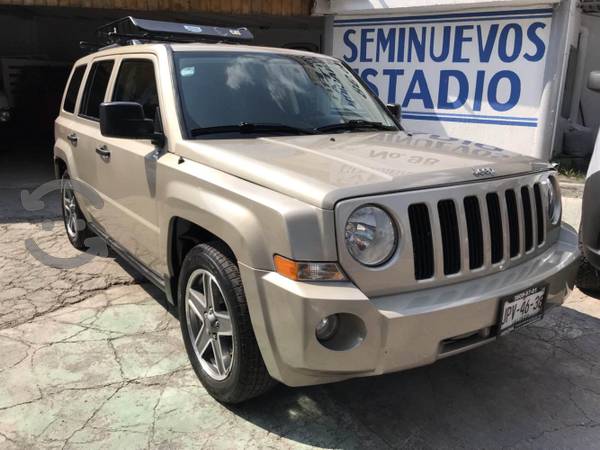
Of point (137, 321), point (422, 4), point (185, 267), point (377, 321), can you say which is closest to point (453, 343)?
point (377, 321)

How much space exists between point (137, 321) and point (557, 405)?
2.70 meters

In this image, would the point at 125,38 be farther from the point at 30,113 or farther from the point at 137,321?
the point at 30,113

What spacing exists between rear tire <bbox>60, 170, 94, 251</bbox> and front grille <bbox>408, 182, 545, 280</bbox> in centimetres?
378

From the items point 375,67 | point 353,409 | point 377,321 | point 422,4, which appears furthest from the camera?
point 375,67

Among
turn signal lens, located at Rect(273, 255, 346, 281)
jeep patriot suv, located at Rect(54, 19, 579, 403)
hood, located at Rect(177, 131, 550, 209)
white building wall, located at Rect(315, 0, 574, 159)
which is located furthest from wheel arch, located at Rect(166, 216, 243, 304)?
white building wall, located at Rect(315, 0, 574, 159)

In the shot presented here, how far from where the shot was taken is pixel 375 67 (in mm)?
8430

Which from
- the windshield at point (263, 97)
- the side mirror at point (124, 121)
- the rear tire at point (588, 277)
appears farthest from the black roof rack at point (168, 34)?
the rear tire at point (588, 277)

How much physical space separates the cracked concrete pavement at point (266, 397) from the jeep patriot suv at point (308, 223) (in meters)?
0.24

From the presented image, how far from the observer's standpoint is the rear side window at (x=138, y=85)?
11.7 feet

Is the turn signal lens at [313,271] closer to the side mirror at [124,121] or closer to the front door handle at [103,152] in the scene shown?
the side mirror at [124,121]

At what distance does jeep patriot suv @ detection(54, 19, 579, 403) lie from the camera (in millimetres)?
2287

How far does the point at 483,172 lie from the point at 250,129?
1348 mm

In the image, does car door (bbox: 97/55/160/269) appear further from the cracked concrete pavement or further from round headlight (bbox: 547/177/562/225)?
round headlight (bbox: 547/177/562/225)

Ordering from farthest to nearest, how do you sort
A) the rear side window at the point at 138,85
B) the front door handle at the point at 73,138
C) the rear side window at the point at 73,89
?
the rear side window at the point at 73,89, the front door handle at the point at 73,138, the rear side window at the point at 138,85
